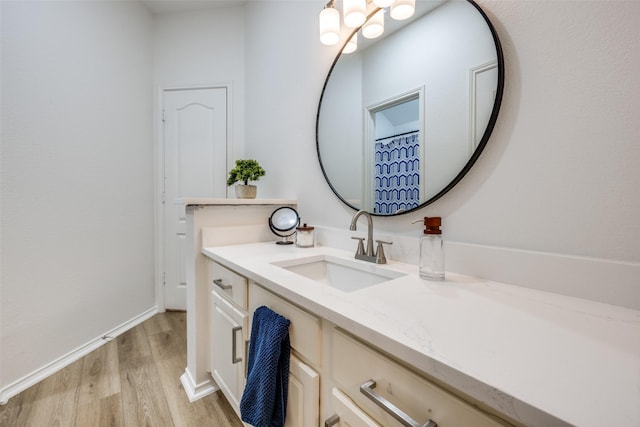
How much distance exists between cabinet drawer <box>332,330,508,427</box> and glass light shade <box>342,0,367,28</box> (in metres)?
1.28

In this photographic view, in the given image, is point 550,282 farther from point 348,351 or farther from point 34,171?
point 34,171

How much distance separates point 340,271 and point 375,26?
1114mm

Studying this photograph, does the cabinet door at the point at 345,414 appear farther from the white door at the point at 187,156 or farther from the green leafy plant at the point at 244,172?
the white door at the point at 187,156

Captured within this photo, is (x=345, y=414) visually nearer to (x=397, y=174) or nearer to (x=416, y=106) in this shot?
(x=397, y=174)

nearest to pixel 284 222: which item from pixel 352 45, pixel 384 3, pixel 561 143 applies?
pixel 352 45

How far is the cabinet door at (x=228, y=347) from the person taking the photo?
1.08m

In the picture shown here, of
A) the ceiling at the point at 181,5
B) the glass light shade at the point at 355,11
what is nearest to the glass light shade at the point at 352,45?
the glass light shade at the point at 355,11

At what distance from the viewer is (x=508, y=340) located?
1.56 ft

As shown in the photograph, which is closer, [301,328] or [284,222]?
[301,328]

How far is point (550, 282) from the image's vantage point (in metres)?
0.72

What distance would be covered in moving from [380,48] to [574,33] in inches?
27.0

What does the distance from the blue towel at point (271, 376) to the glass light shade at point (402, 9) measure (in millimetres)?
1217

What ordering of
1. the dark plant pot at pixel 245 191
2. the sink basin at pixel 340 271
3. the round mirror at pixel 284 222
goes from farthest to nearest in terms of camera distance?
the dark plant pot at pixel 245 191, the round mirror at pixel 284 222, the sink basin at pixel 340 271

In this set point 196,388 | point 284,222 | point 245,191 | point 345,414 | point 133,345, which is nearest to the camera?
point 345,414
